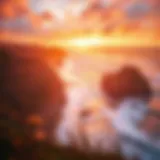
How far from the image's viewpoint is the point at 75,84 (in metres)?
1.68

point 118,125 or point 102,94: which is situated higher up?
point 102,94

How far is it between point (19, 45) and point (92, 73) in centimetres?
40

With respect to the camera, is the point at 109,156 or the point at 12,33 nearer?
the point at 109,156

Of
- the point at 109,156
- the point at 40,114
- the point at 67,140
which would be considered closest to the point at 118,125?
the point at 109,156

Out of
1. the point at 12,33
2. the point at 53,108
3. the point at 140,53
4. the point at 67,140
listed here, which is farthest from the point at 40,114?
the point at 140,53

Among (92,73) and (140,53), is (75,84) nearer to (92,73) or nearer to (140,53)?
(92,73)

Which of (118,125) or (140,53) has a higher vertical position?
(140,53)

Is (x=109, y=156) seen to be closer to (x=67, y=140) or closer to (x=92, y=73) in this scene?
(x=67, y=140)

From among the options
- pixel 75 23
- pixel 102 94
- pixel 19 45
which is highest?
pixel 75 23

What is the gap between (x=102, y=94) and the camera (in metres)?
1.65

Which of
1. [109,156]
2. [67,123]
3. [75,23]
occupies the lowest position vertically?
[109,156]

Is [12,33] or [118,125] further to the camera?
[12,33]

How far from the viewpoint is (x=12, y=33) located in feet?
5.73

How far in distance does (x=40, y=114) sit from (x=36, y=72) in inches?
8.3
